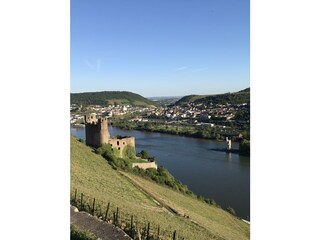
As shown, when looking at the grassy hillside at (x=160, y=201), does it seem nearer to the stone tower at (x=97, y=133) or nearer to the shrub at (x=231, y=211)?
the shrub at (x=231, y=211)

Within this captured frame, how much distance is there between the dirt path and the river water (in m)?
5.03

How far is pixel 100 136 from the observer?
8.66 meters

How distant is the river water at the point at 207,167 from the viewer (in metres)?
7.86

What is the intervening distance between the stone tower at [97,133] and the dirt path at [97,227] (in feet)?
21.7

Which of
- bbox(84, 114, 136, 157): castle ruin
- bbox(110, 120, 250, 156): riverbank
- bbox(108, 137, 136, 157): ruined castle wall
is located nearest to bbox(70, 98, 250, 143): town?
bbox(110, 120, 250, 156): riverbank

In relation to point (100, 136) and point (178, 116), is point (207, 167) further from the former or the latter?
point (178, 116)

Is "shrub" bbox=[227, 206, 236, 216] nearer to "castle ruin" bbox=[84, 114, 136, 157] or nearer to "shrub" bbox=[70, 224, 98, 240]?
"castle ruin" bbox=[84, 114, 136, 157]

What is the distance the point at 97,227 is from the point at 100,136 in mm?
6804

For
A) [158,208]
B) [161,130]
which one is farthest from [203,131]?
[158,208]

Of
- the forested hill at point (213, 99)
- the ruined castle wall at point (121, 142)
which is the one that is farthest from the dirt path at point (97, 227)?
the forested hill at point (213, 99)

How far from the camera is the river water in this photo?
7.86m
